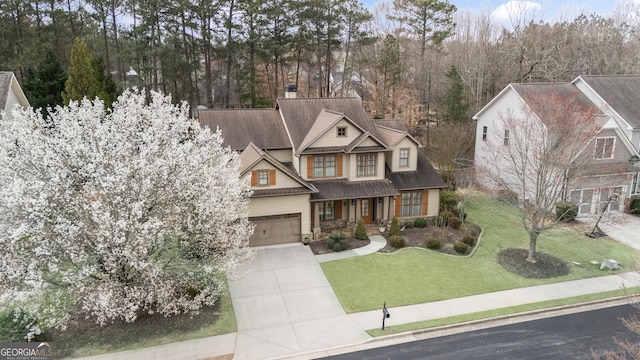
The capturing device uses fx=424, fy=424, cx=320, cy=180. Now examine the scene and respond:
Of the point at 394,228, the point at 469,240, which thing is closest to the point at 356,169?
the point at 394,228

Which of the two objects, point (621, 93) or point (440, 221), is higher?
point (621, 93)

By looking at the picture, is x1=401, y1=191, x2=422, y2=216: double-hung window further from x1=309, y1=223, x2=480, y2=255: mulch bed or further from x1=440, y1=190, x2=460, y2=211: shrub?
x1=440, y1=190, x2=460, y2=211: shrub

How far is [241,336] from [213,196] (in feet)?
17.7

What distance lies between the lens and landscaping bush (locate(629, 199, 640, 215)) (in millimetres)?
29234

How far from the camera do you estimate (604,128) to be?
28.6 m

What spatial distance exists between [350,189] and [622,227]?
17696 mm

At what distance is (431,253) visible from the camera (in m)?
23.6

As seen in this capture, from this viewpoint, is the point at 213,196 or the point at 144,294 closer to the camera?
the point at 144,294

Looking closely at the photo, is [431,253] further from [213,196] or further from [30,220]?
[30,220]

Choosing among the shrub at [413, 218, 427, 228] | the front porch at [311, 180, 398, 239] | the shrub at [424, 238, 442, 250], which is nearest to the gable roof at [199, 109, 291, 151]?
the front porch at [311, 180, 398, 239]

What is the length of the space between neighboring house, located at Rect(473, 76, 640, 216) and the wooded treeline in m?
8.69

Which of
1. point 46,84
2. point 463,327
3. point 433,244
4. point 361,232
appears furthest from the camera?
A: point 46,84

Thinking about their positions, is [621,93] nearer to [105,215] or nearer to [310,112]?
[310,112]

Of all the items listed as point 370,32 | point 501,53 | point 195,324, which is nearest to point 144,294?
point 195,324
